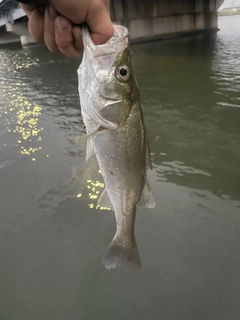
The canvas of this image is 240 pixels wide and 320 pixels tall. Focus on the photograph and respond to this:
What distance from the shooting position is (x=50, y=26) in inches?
79.8

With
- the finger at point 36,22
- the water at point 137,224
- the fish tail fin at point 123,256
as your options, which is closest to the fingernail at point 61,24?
the finger at point 36,22

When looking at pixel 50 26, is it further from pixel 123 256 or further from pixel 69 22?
pixel 123 256

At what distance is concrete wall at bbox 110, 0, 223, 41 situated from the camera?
26.0 metres

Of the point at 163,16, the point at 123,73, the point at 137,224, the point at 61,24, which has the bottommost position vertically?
the point at 137,224

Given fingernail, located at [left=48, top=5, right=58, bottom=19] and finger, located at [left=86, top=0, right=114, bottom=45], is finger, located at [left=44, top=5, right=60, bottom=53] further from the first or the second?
finger, located at [left=86, top=0, right=114, bottom=45]

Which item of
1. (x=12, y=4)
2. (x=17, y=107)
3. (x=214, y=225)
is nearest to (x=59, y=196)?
(x=214, y=225)

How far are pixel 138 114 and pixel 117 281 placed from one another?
2988mm

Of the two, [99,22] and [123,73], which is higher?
[99,22]

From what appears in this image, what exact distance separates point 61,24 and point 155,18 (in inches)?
Answer: 1153

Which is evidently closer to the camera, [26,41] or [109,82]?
[109,82]

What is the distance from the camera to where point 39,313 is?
13.2 feet

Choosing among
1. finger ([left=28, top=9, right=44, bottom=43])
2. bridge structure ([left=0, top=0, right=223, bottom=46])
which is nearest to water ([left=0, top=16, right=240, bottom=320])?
finger ([left=28, top=9, right=44, bottom=43])

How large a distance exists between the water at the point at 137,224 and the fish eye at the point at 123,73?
10.4 feet

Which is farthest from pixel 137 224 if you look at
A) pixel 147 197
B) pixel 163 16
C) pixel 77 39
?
pixel 163 16
